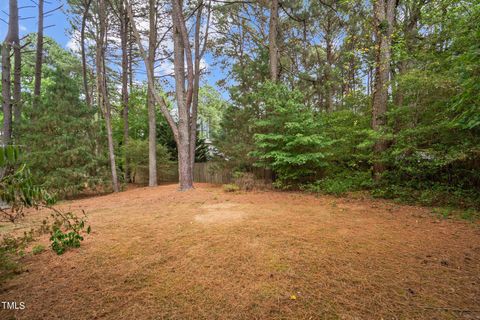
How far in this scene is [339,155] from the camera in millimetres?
6617

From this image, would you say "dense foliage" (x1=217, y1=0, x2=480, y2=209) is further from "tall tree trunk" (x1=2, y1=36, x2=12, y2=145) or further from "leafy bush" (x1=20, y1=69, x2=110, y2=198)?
"tall tree trunk" (x1=2, y1=36, x2=12, y2=145)

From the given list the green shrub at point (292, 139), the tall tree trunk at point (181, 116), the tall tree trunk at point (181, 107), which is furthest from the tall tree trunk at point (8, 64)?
the green shrub at point (292, 139)

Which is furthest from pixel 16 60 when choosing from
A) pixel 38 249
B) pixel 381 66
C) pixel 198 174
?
pixel 381 66

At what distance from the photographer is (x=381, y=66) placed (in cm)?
561

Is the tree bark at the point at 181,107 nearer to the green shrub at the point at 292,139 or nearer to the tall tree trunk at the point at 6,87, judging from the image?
the green shrub at the point at 292,139

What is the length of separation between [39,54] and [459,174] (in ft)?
45.5

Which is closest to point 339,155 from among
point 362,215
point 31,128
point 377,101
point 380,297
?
point 377,101

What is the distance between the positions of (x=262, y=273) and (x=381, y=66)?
6.35 m

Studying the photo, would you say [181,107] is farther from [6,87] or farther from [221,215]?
[221,215]

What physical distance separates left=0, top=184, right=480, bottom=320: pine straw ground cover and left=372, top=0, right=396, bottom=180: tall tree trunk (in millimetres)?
2732

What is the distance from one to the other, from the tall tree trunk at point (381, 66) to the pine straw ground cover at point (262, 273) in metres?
2.73

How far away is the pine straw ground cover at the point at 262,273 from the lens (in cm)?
140

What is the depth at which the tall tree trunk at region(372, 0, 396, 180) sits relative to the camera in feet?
18.1

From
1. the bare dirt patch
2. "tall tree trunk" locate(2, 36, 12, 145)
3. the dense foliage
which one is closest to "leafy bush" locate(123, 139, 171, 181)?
the dense foliage
